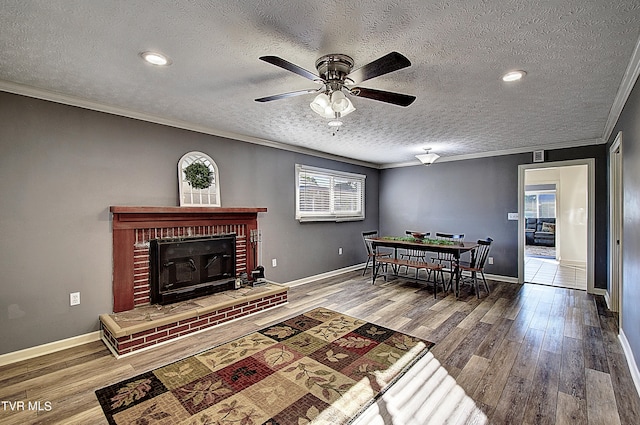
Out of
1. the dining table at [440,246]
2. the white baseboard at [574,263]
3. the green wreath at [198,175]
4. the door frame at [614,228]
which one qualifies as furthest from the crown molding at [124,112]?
→ the white baseboard at [574,263]

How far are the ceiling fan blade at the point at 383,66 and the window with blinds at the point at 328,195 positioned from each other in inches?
133

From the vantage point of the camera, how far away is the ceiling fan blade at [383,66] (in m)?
1.62

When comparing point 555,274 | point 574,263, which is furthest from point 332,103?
point 574,263

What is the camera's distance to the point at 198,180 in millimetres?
3838

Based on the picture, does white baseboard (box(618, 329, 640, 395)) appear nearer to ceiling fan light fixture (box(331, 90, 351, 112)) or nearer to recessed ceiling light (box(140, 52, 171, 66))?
ceiling fan light fixture (box(331, 90, 351, 112))

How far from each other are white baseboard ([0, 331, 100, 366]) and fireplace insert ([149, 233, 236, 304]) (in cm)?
65

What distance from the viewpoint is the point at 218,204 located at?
4082mm

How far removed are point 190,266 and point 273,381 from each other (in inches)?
78.7

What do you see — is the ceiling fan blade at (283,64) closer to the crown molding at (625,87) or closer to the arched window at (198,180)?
the crown molding at (625,87)

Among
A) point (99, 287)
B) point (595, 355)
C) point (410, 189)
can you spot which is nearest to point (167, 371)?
point (99, 287)

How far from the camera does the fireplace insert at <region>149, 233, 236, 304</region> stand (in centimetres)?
344

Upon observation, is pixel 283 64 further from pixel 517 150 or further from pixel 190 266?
pixel 517 150

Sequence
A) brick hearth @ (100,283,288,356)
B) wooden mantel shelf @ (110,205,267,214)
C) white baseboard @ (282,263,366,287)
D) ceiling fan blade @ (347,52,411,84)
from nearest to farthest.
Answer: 1. ceiling fan blade @ (347,52,411,84)
2. brick hearth @ (100,283,288,356)
3. wooden mantel shelf @ (110,205,267,214)
4. white baseboard @ (282,263,366,287)

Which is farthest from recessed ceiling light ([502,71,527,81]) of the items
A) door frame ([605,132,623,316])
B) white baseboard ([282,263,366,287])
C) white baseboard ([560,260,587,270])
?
white baseboard ([560,260,587,270])
